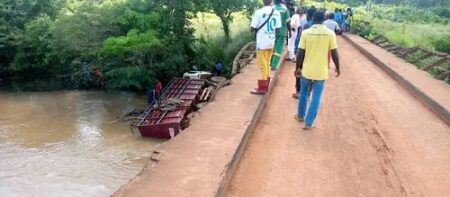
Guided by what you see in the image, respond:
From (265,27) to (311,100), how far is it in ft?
5.63

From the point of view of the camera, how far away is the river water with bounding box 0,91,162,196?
14805 millimetres

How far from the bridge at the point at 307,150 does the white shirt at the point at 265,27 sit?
1001mm

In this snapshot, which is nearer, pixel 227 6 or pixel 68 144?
pixel 68 144

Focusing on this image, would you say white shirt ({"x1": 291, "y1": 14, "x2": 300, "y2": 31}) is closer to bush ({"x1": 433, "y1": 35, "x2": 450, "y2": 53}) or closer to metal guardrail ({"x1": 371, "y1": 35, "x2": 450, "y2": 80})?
metal guardrail ({"x1": 371, "y1": 35, "x2": 450, "y2": 80})

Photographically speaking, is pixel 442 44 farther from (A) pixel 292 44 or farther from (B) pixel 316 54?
(B) pixel 316 54

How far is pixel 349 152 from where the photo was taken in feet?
18.4

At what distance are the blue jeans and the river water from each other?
9.31 meters

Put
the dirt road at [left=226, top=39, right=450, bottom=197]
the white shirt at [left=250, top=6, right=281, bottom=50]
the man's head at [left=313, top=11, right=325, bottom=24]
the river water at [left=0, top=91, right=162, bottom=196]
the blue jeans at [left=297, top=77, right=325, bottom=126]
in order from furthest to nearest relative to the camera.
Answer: the river water at [left=0, top=91, right=162, bottom=196] → the white shirt at [left=250, top=6, right=281, bottom=50] → the blue jeans at [left=297, top=77, right=325, bottom=126] → the man's head at [left=313, top=11, right=325, bottom=24] → the dirt road at [left=226, top=39, right=450, bottom=197]

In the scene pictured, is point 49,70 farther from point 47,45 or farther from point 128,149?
point 128,149

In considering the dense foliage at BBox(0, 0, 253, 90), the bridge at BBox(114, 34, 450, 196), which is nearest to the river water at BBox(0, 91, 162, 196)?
the dense foliage at BBox(0, 0, 253, 90)

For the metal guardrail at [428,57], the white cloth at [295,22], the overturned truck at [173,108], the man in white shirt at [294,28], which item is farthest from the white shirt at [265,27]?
the overturned truck at [173,108]

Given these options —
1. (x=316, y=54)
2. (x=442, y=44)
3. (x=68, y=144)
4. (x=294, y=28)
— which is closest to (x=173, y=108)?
(x=68, y=144)

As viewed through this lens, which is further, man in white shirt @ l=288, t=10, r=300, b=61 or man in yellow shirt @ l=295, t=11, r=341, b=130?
man in white shirt @ l=288, t=10, r=300, b=61

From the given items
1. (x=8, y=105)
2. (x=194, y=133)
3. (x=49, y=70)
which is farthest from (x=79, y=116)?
(x=194, y=133)
